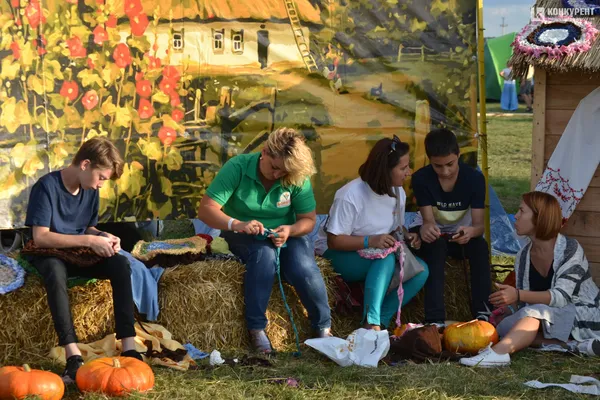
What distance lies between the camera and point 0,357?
4980 mm

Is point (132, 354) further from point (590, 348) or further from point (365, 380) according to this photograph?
point (590, 348)

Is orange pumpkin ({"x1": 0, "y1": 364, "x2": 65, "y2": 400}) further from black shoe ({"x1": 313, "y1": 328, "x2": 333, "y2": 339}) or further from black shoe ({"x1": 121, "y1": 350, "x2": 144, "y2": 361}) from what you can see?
black shoe ({"x1": 313, "y1": 328, "x2": 333, "y2": 339})

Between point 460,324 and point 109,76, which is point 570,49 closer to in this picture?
point 460,324

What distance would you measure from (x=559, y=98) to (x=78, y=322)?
138 inches

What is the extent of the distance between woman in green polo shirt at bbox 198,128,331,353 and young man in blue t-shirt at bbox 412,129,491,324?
2.51 feet

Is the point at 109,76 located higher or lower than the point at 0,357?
higher

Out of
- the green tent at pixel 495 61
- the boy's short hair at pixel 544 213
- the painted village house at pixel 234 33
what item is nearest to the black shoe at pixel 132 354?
the painted village house at pixel 234 33

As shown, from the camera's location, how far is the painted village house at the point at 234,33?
595 centimetres

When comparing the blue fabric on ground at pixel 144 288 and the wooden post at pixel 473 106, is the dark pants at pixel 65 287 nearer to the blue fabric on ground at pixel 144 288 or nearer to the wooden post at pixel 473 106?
the blue fabric on ground at pixel 144 288

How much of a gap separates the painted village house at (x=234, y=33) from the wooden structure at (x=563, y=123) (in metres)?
1.50

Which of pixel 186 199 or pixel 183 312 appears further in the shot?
pixel 186 199

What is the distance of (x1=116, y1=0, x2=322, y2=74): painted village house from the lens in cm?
595

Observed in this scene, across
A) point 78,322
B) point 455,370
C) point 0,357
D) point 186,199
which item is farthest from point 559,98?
point 0,357


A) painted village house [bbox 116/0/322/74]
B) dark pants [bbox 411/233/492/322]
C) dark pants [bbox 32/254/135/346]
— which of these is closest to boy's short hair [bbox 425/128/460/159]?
dark pants [bbox 411/233/492/322]
